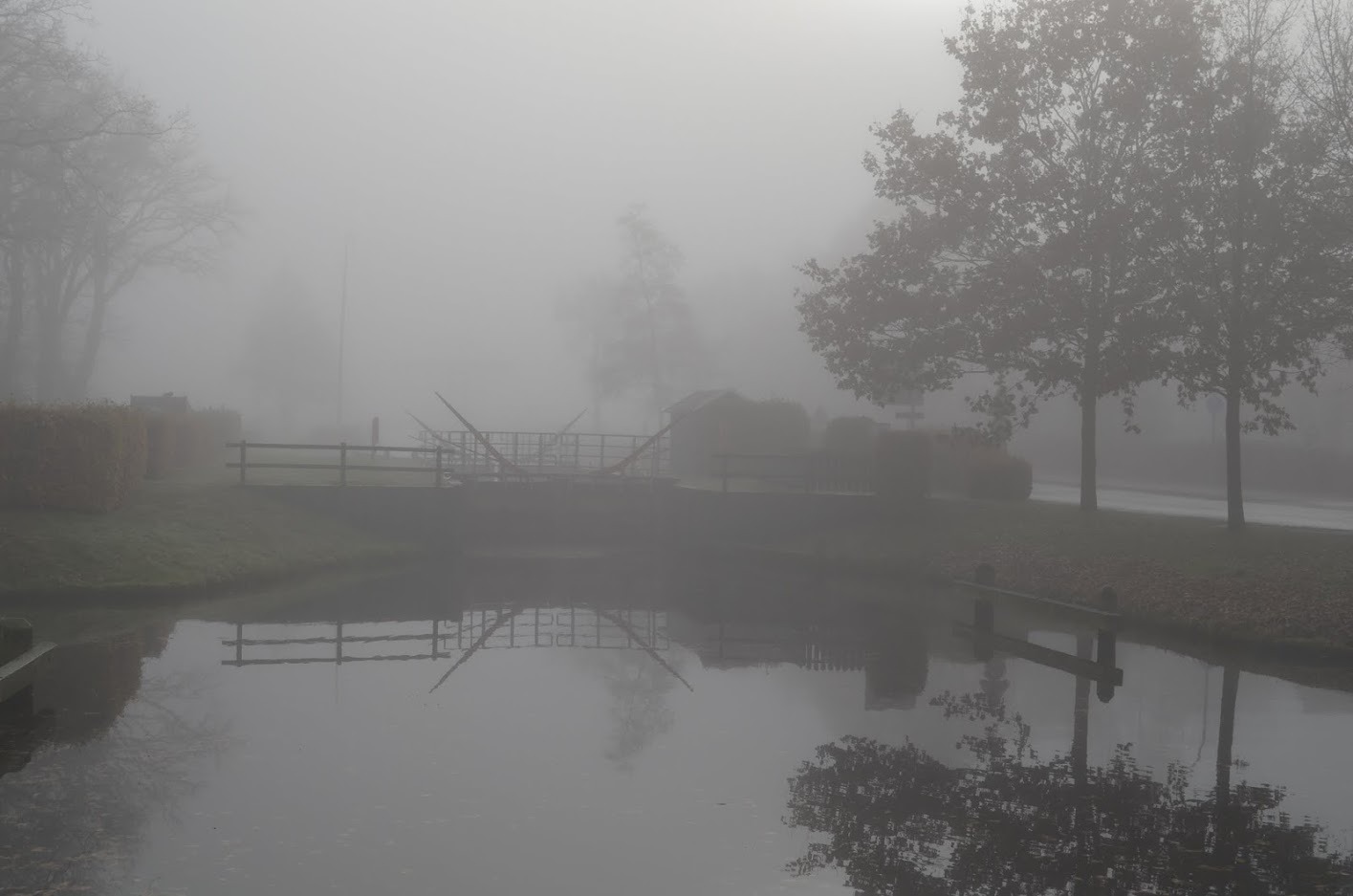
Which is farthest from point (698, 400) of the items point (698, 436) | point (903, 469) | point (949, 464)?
point (903, 469)

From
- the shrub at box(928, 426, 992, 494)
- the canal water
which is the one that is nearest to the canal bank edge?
the canal water

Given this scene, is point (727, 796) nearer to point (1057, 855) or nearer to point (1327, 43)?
point (1057, 855)

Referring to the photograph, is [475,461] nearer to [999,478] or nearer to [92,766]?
[999,478]

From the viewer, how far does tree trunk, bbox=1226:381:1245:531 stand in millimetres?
22344

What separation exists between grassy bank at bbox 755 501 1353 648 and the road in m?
2.31

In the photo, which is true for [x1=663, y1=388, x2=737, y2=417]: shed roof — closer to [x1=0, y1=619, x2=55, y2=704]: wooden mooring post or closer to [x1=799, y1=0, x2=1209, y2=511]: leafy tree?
[x1=799, y1=0, x2=1209, y2=511]: leafy tree

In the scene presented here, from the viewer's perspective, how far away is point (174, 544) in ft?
74.0

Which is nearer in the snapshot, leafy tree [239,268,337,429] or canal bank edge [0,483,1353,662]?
canal bank edge [0,483,1353,662]

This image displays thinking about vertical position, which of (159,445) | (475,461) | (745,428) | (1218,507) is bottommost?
(1218,507)

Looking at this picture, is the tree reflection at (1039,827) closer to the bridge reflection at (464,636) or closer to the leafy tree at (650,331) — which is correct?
the bridge reflection at (464,636)

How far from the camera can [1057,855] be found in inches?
324

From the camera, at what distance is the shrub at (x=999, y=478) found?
31.3 metres

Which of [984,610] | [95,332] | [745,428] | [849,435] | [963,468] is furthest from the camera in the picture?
[95,332]

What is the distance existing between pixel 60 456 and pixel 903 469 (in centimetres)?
1812
